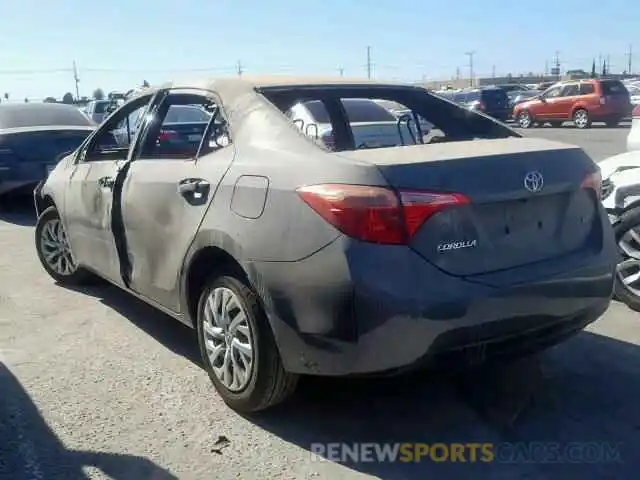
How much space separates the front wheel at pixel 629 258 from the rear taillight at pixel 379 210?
8.59ft

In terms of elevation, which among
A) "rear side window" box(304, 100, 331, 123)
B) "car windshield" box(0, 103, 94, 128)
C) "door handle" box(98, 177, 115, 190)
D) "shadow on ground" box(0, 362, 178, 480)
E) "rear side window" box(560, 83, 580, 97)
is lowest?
"shadow on ground" box(0, 362, 178, 480)

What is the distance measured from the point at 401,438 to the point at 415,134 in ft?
7.68

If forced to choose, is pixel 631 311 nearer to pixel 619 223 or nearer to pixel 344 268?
pixel 619 223

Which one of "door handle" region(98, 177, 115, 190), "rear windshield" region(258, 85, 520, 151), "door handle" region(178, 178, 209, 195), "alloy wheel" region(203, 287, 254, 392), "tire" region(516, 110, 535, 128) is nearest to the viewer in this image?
"alloy wheel" region(203, 287, 254, 392)

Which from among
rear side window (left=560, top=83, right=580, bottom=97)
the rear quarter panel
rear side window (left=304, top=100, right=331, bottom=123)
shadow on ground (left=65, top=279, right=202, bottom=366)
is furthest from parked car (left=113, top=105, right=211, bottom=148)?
rear side window (left=560, top=83, right=580, bottom=97)

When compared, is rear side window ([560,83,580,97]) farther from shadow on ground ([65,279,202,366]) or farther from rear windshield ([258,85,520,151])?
shadow on ground ([65,279,202,366])

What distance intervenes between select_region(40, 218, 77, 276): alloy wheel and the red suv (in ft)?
74.4

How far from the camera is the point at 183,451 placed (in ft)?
10.5

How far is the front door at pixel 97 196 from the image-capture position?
4.55m

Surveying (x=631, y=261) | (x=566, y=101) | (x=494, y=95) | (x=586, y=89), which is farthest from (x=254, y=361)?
(x=494, y=95)

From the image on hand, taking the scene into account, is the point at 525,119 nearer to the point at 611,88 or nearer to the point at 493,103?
the point at 493,103

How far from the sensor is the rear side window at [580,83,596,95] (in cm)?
2520

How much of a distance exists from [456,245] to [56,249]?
3.97m

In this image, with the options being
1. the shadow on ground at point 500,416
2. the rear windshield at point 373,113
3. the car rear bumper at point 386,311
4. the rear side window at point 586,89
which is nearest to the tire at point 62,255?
the shadow on ground at point 500,416
